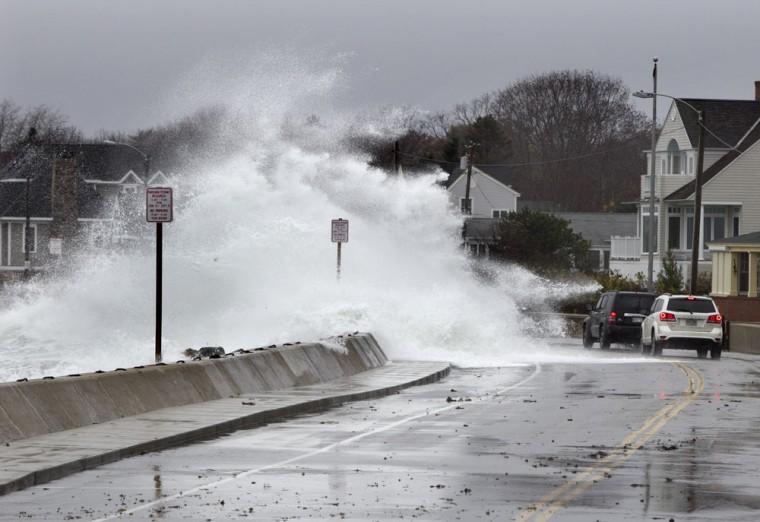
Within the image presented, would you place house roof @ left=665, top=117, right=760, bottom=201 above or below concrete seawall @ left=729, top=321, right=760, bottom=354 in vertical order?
above

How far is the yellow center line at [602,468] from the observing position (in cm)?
1189

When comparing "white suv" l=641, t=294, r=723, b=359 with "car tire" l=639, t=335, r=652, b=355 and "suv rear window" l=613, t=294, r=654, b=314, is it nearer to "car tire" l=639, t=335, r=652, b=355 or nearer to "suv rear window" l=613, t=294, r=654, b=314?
"car tire" l=639, t=335, r=652, b=355

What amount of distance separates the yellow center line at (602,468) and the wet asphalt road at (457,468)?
0.02m

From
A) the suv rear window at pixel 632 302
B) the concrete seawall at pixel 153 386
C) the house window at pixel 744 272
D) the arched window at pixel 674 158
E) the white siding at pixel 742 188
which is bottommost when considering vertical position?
the concrete seawall at pixel 153 386

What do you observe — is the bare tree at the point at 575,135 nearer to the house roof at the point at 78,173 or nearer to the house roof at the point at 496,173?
the house roof at the point at 496,173

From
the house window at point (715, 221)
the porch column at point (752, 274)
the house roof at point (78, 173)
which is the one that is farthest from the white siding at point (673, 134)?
the house roof at point (78, 173)

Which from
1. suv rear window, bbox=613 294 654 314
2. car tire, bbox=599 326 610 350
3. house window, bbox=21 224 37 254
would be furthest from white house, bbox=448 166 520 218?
suv rear window, bbox=613 294 654 314

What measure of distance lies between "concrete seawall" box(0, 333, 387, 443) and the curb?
1.21 metres

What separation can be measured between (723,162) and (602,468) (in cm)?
5926

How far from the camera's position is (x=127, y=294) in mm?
38938

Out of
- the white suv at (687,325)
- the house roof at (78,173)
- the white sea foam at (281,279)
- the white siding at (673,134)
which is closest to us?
the white sea foam at (281,279)

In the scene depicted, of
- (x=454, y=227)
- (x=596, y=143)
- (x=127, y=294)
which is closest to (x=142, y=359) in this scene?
(x=127, y=294)

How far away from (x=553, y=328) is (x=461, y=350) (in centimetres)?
2634

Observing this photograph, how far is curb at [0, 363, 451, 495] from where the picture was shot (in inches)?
539
